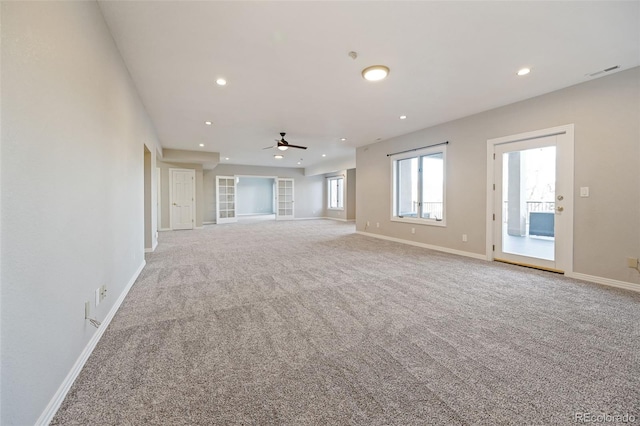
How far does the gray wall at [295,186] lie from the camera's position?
1148cm

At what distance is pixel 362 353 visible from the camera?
190 cm

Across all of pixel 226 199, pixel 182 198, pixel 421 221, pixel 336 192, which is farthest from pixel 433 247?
pixel 226 199

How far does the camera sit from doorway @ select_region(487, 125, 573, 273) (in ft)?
12.4

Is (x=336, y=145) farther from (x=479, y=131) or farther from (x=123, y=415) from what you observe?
(x=123, y=415)

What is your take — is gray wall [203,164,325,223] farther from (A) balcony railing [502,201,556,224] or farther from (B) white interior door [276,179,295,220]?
(A) balcony railing [502,201,556,224]

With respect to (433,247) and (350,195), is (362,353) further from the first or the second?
(350,195)

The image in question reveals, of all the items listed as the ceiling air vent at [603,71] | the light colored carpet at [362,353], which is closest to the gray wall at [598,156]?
the ceiling air vent at [603,71]

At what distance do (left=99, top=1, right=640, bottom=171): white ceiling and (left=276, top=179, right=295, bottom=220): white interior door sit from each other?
7.87 metres

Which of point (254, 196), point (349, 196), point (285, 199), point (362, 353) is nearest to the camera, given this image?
point (362, 353)

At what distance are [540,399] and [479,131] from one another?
4.53 metres

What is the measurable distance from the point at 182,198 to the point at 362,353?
29.6ft

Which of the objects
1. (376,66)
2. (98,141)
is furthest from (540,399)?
(98,141)

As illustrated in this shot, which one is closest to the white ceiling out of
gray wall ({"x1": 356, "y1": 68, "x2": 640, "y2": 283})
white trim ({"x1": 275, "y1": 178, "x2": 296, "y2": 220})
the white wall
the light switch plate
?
gray wall ({"x1": 356, "y1": 68, "x2": 640, "y2": 283})

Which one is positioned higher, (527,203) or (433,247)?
(527,203)
